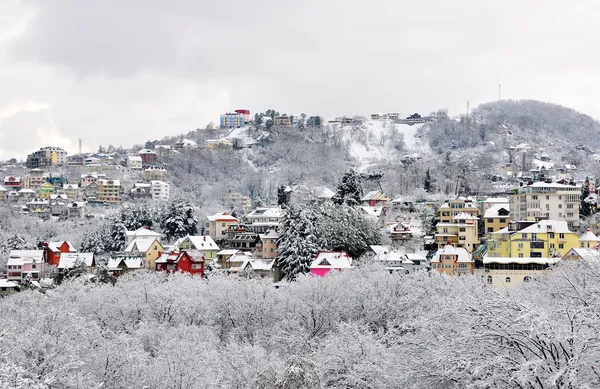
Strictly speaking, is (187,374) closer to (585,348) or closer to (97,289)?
(585,348)

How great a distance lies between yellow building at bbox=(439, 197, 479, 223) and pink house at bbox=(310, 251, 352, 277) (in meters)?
14.7

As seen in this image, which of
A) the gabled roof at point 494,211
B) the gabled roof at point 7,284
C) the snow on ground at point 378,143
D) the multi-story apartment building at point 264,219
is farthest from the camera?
the snow on ground at point 378,143

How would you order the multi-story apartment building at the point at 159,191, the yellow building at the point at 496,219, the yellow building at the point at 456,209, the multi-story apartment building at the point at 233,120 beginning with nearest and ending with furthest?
the yellow building at the point at 496,219, the yellow building at the point at 456,209, the multi-story apartment building at the point at 159,191, the multi-story apartment building at the point at 233,120

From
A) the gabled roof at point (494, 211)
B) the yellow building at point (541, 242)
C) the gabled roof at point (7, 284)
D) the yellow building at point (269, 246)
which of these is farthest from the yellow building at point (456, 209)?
the gabled roof at point (7, 284)

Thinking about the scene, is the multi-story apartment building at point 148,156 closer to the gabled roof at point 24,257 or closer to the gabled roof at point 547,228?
the gabled roof at point 24,257

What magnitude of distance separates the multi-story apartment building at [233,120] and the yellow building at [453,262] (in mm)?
127071

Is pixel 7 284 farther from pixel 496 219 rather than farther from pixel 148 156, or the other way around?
pixel 148 156

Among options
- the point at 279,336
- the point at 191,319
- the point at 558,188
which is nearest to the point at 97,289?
the point at 191,319

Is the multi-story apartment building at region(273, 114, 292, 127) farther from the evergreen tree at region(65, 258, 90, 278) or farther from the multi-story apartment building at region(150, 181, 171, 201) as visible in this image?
the evergreen tree at region(65, 258, 90, 278)

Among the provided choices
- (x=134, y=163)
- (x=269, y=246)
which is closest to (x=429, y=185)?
(x=269, y=246)

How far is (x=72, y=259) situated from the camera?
6806 centimetres

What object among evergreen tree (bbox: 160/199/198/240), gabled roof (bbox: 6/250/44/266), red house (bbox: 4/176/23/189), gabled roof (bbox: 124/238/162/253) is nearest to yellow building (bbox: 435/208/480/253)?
gabled roof (bbox: 124/238/162/253)

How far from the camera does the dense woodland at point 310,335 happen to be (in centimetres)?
1752

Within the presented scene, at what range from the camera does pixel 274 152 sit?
15588 centimetres
